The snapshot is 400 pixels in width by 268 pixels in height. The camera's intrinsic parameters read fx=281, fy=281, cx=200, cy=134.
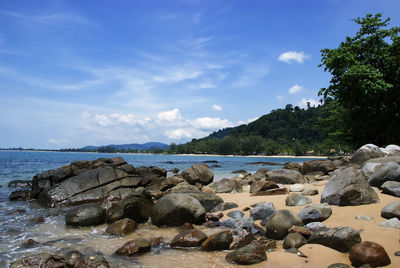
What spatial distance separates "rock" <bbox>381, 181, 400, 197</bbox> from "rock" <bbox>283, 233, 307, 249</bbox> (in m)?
3.82

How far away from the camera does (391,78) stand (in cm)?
1986

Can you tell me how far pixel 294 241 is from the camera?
A: 5859mm

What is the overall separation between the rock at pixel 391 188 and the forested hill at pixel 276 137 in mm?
108375

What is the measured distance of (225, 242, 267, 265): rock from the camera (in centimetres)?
531

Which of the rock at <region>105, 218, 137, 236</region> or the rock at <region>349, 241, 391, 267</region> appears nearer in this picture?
the rock at <region>349, 241, 391, 267</region>

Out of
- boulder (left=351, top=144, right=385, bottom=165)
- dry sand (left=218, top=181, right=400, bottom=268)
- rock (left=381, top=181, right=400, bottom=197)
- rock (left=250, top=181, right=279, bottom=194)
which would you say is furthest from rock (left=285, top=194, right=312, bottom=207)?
boulder (left=351, top=144, right=385, bottom=165)

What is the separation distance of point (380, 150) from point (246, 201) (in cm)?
887

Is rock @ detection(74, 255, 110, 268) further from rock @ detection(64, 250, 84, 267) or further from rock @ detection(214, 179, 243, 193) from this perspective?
rock @ detection(214, 179, 243, 193)

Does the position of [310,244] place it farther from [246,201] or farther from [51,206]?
[51,206]

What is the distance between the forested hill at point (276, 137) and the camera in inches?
5021

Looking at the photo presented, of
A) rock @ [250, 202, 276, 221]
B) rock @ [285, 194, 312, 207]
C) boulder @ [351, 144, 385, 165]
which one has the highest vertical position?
boulder @ [351, 144, 385, 165]

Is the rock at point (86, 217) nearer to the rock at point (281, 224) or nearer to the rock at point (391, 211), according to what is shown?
the rock at point (281, 224)

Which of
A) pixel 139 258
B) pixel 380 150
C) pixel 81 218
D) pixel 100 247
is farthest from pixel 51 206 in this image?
pixel 380 150

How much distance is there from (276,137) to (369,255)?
5925 inches
